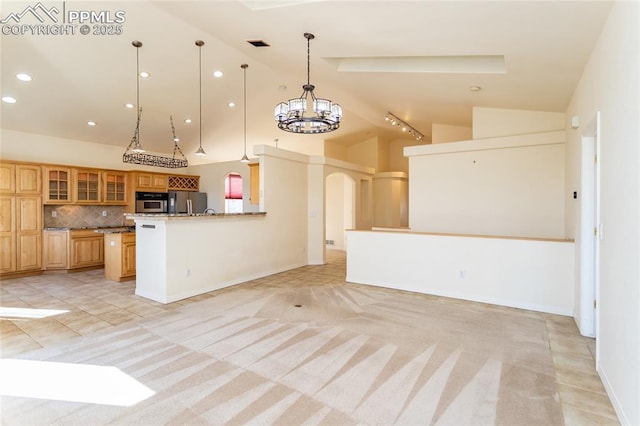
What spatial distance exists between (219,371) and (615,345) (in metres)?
2.89

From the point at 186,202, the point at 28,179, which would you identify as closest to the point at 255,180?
the point at 186,202

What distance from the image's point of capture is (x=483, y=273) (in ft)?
15.0

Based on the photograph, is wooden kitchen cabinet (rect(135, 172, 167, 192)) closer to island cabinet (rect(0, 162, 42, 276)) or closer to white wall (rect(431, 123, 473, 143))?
island cabinet (rect(0, 162, 42, 276))

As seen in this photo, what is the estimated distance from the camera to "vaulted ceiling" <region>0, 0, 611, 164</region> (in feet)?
9.25

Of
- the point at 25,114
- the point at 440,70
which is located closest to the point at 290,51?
the point at 440,70

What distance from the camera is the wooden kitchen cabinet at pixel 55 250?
21.2ft

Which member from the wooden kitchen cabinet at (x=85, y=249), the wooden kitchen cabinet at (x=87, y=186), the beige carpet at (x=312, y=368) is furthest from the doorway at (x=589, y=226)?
the wooden kitchen cabinet at (x=87, y=186)

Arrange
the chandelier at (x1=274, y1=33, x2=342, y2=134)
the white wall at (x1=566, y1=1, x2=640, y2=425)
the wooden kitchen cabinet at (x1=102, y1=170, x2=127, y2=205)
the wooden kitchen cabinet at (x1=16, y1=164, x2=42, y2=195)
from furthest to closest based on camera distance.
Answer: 1. the wooden kitchen cabinet at (x1=102, y1=170, x2=127, y2=205)
2. the wooden kitchen cabinet at (x1=16, y1=164, x2=42, y2=195)
3. the chandelier at (x1=274, y1=33, x2=342, y2=134)
4. the white wall at (x1=566, y1=1, x2=640, y2=425)

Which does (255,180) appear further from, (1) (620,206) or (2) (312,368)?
(1) (620,206)

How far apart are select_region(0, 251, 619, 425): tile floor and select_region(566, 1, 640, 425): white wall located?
6.6 inches

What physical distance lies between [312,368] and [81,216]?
7183 mm

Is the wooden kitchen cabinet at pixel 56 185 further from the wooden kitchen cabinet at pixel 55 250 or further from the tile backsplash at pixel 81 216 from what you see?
the wooden kitchen cabinet at pixel 55 250

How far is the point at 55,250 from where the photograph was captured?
6.52 metres

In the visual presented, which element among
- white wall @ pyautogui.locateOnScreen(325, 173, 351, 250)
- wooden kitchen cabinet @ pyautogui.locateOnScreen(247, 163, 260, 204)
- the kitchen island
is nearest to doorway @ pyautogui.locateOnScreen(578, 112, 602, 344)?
the kitchen island
